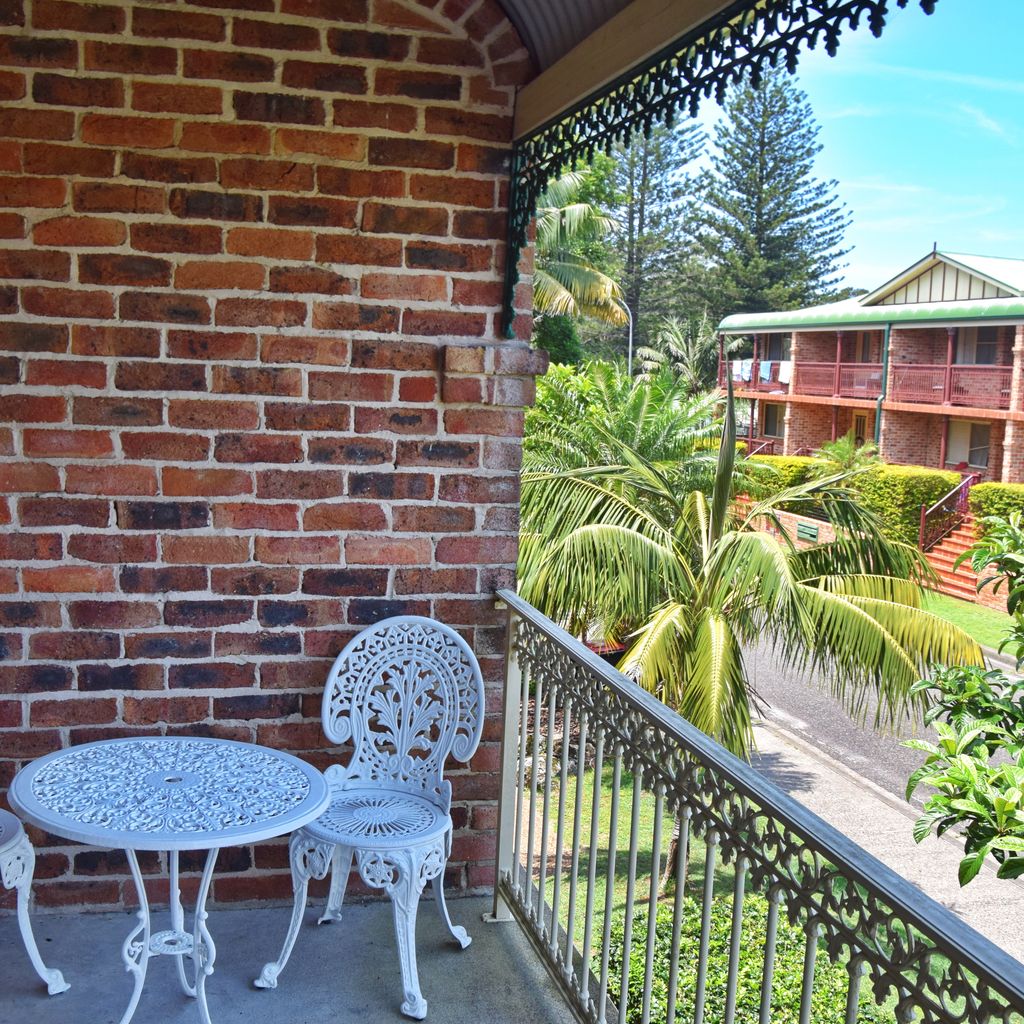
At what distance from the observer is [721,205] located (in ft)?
133

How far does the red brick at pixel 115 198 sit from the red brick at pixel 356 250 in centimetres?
44

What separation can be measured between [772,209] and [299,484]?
40245 mm

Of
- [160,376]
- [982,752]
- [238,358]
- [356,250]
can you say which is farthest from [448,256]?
[982,752]

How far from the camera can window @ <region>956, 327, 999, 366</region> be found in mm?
23688

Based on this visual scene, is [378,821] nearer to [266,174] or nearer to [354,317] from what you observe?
[354,317]

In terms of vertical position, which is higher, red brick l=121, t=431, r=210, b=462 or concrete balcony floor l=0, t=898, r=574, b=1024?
red brick l=121, t=431, r=210, b=462

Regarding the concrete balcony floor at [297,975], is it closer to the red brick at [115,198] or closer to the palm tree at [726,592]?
the red brick at [115,198]

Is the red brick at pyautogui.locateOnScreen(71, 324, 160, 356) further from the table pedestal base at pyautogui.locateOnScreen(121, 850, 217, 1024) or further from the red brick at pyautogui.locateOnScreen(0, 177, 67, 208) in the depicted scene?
the table pedestal base at pyautogui.locateOnScreen(121, 850, 217, 1024)

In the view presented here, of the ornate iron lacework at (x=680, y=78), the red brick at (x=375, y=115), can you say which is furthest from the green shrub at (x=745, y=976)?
the red brick at (x=375, y=115)

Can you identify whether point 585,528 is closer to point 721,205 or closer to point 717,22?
point 717,22

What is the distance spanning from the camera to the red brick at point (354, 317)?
10.2 ft

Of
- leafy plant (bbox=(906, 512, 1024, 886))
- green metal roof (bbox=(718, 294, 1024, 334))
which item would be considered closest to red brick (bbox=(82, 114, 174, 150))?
leafy plant (bbox=(906, 512, 1024, 886))

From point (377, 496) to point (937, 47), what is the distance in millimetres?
70670

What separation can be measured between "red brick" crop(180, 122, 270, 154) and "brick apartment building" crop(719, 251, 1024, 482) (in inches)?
821
